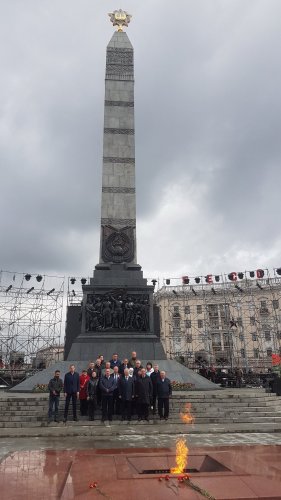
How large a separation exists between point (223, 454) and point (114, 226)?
1378 centimetres

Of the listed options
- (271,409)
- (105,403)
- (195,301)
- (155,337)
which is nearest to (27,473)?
(105,403)

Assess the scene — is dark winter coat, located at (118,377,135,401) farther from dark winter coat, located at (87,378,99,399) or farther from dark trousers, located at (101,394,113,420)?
dark winter coat, located at (87,378,99,399)

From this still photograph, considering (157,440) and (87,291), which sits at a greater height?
(87,291)

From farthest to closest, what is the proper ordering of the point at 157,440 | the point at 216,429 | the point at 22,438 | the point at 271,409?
the point at 271,409
the point at 216,429
the point at 22,438
the point at 157,440

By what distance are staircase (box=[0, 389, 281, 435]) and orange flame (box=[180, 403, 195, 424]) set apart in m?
0.08

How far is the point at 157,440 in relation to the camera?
7.17 m

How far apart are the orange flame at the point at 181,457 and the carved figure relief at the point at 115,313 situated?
30.1 ft

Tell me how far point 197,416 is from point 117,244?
10.0 metres

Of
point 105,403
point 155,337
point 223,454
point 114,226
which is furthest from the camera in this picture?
point 114,226

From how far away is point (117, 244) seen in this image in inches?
719

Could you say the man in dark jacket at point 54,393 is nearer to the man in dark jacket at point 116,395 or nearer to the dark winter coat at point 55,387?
the dark winter coat at point 55,387

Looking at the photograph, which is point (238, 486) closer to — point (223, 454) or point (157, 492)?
point (157, 492)

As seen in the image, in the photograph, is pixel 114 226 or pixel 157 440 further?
pixel 114 226

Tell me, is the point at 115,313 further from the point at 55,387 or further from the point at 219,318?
the point at 219,318
